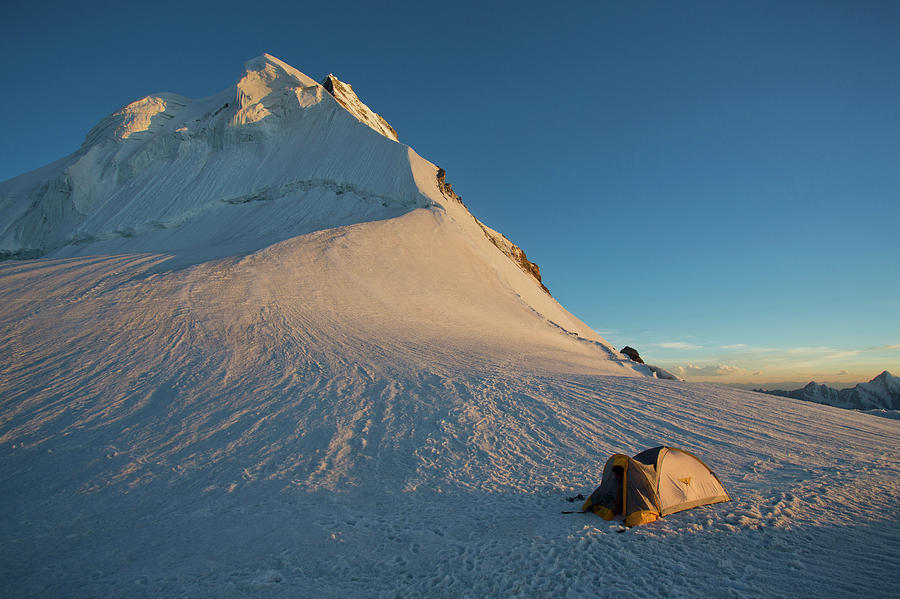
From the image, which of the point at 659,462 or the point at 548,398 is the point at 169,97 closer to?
the point at 548,398

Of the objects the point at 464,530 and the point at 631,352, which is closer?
the point at 464,530

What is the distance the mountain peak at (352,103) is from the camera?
5181cm

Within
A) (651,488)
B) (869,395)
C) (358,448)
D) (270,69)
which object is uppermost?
(270,69)

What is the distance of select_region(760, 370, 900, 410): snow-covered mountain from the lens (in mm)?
34125

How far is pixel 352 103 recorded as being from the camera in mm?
55094

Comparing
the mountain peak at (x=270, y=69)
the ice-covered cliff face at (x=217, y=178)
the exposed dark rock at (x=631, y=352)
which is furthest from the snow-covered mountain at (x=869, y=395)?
the mountain peak at (x=270, y=69)

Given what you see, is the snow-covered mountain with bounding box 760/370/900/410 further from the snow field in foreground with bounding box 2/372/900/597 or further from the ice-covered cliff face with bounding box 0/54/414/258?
the ice-covered cliff face with bounding box 0/54/414/258

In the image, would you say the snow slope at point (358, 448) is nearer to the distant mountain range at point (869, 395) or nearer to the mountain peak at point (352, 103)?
the distant mountain range at point (869, 395)

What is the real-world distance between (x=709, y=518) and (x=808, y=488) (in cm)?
258

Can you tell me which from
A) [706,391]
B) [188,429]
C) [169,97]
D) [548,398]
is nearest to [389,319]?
[548,398]

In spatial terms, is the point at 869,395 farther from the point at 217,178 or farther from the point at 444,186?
the point at 217,178

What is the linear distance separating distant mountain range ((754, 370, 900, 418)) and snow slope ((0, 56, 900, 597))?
88.0 feet

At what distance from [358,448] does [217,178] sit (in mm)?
38020

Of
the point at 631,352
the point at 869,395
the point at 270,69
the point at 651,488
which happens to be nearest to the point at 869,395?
the point at 869,395
